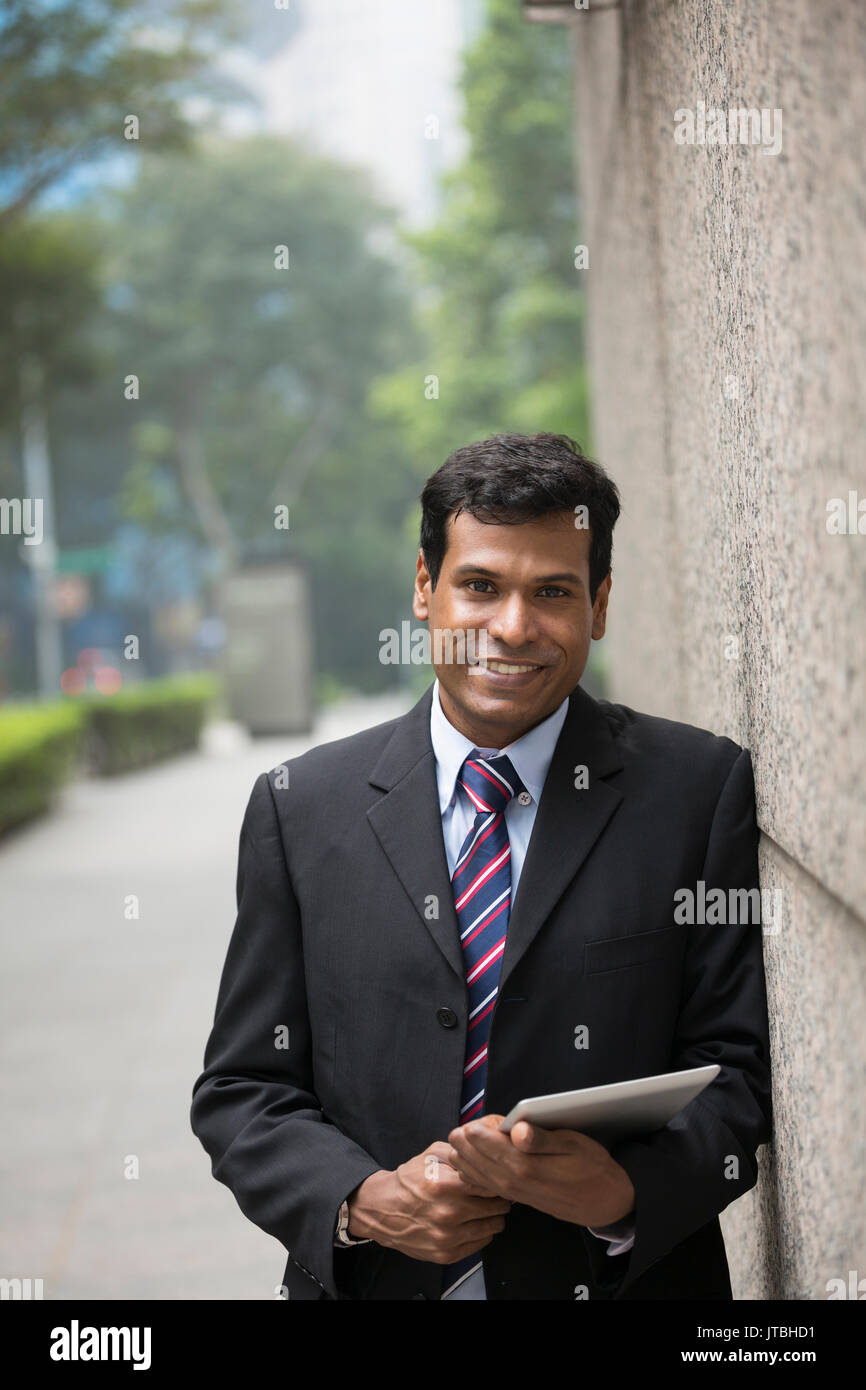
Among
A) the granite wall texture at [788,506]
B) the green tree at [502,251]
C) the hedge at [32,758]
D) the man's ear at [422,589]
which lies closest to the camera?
the granite wall texture at [788,506]

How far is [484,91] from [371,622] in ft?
92.2

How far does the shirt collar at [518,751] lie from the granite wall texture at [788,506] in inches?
10.8

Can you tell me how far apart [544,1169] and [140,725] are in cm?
2087

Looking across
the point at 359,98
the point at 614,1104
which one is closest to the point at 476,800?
the point at 614,1104

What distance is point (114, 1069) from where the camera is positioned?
21.6ft

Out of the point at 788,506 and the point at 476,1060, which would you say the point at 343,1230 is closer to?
the point at 476,1060

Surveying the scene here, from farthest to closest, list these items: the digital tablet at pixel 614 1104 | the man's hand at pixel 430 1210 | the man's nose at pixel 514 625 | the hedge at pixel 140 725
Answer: the hedge at pixel 140 725, the man's nose at pixel 514 625, the man's hand at pixel 430 1210, the digital tablet at pixel 614 1104

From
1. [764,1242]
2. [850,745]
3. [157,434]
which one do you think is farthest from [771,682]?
[157,434]

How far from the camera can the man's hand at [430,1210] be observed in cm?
174

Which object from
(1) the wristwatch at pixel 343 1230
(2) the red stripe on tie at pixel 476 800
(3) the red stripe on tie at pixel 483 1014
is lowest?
(1) the wristwatch at pixel 343 1230

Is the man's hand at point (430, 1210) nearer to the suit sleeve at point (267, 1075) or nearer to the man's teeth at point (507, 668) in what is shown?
the suit sleeve at point (267, 1075)

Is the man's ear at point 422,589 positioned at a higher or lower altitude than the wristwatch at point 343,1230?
higher

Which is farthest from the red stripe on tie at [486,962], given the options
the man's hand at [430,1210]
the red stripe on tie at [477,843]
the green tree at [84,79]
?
the green tree at [84,79]
